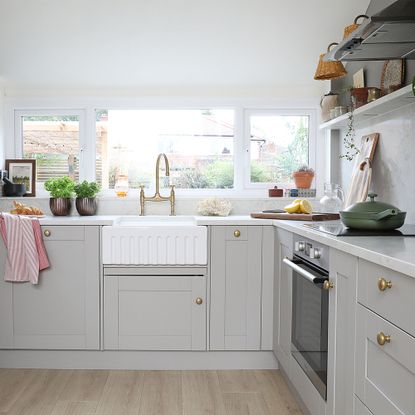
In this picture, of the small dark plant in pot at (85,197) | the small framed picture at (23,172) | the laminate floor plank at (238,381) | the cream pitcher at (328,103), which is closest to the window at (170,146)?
the small dark plant in pot at (85,197)

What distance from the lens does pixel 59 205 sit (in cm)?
355

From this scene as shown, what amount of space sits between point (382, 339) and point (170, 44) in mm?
2536

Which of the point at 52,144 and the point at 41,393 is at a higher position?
the point at 52,144

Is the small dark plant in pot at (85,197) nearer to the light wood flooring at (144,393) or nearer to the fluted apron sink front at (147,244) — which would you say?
the fluted apron sink front at (147,244)

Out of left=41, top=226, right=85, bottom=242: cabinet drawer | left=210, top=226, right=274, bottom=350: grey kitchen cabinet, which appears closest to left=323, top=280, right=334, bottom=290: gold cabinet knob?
left=210, top=226, right=274, bottom=350: grey kitchen cabinet

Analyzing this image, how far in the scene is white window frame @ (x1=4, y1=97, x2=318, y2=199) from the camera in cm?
388

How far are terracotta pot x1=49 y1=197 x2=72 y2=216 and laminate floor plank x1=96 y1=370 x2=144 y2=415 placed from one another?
1128mm

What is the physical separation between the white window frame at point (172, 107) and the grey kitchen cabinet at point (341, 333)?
1960 mm

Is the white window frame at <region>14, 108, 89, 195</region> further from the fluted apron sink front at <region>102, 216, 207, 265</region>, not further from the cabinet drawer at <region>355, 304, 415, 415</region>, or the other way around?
the cabinet drawer at <region>355, 304, 415, 415</region>

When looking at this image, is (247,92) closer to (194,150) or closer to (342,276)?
(194,150)

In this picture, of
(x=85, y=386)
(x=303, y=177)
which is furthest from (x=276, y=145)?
(x=85, y=386)

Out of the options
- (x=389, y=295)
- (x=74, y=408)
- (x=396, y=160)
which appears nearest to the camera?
(x=389, y=295)

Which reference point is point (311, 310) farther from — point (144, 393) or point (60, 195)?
point (60, 195)

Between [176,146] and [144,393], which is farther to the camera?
[176,146]
